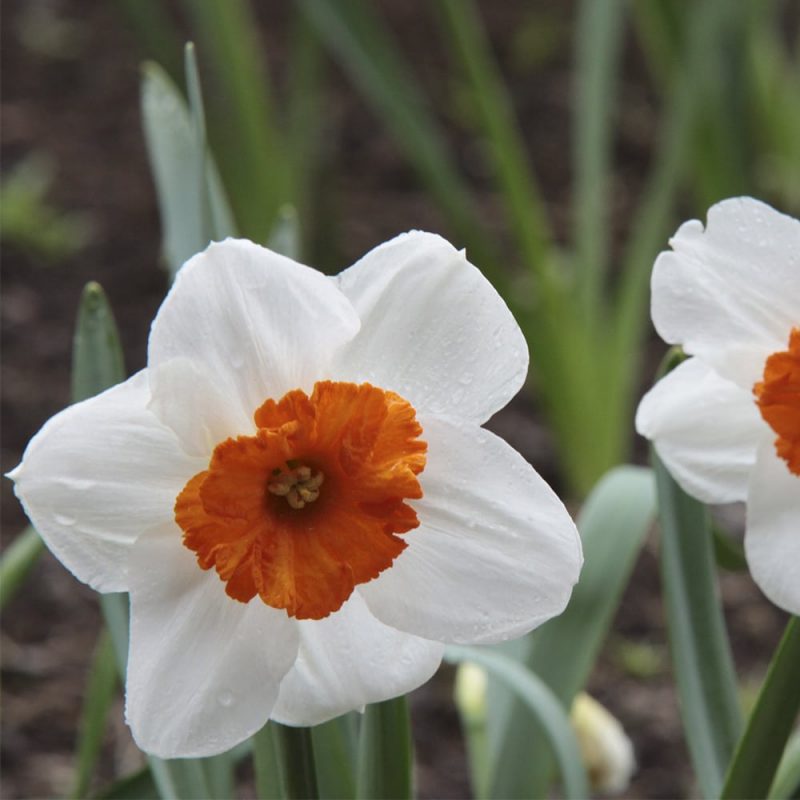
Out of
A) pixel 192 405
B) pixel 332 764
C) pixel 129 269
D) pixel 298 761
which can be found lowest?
pixel 129 269

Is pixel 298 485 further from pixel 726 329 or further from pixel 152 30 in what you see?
pixel 152 30

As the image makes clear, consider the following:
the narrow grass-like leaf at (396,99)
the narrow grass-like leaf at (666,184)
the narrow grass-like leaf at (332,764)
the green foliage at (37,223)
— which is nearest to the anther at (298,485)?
the narrow grass-like leaf at (332,764)

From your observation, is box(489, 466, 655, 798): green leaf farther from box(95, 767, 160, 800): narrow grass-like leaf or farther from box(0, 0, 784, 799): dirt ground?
box(0, 0, 784, 799): dirt ground

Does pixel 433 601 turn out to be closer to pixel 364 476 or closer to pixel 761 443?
pixel 364 476

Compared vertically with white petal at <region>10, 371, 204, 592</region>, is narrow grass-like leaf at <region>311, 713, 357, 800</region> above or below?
below

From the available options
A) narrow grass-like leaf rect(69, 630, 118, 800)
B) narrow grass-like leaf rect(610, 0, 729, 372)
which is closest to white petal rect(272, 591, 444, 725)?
narrow grass-like leaf rect(69, 630, 118, 800)

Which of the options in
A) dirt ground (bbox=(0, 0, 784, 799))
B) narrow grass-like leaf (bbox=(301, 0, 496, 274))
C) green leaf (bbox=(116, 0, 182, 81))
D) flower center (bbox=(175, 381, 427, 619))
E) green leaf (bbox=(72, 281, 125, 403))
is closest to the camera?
flower center (bbox=(175, 381, 427, 619))

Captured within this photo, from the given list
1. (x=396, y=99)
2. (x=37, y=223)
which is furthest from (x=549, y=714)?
(x=37, y=223)
